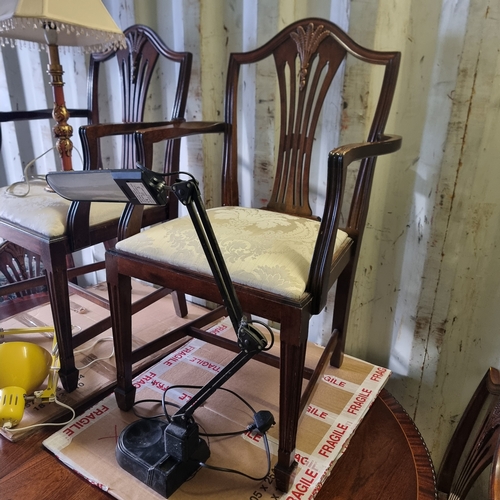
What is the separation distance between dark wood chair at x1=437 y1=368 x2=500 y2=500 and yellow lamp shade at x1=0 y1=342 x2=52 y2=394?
1.04 metres

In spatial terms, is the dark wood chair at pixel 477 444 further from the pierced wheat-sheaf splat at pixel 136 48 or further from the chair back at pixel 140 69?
the pierced wheat-sheaf splat at pixel 136 48

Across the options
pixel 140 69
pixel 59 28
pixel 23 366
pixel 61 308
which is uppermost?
pixel 59 28

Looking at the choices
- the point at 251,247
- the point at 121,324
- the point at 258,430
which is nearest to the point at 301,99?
the point at 251,247

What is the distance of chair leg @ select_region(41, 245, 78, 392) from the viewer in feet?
3.54

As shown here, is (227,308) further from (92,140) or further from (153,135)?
(92,140)

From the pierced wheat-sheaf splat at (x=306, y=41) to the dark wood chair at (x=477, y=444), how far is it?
89 centimetres

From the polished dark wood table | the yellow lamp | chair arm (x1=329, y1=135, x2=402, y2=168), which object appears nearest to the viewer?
chair arm (x1=329, y1=135, x2=402, y2=168)

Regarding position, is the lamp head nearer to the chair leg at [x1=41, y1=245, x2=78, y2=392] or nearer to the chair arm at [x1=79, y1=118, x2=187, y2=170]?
the chair arm at [x1=79, y1=118, x2=187, y2=170]

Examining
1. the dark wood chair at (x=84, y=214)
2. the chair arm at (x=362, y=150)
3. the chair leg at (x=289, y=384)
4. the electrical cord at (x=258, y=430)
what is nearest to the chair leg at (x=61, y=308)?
the dark wood chair at (x=84, y=214)

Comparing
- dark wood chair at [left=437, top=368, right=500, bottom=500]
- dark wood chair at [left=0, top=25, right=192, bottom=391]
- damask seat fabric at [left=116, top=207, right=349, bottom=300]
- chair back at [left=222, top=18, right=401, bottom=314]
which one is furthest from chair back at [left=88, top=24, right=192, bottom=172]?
dark wood chair at [left=437, top=368, right=500, bottom=500]

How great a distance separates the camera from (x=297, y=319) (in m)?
0.80

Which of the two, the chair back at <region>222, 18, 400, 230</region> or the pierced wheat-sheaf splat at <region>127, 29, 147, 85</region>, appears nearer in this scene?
the chair back at <region>222, 18, 400, 230</region>

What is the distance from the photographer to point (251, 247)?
89cm

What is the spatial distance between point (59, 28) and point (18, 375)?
3.14ft
